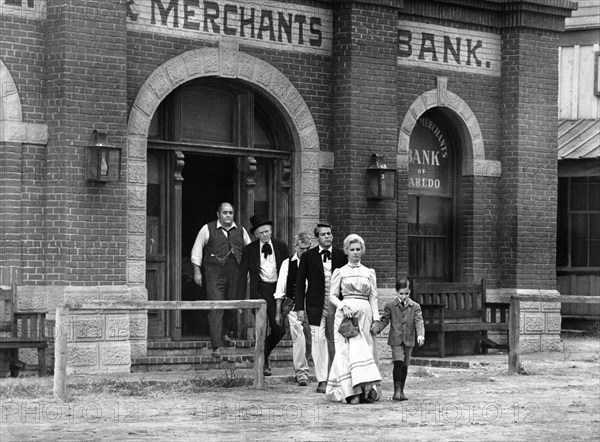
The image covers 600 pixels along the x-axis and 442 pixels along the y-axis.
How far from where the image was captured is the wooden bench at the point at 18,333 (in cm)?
1733

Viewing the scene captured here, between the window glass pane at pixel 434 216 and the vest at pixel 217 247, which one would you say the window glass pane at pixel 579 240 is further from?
the vest at pixel 217 247

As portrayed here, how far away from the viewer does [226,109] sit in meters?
20.5

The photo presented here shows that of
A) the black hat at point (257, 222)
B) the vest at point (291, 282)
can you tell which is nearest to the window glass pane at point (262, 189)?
the black hat at point (257, 222)

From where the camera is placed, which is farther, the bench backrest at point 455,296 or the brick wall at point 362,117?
the bench backrest at point 455,296

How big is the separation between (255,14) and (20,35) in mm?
3541

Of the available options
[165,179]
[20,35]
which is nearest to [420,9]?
[165,179]

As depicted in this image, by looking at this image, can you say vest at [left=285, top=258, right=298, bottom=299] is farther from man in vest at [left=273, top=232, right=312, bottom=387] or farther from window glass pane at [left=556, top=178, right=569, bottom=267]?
window glass pane at [left=556, top=178, right=569, bottom=267]

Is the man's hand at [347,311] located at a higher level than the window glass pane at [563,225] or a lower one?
lower

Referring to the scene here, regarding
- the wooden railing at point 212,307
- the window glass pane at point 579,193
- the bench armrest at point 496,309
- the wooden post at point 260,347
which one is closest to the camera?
the wooden railing at point 212,307

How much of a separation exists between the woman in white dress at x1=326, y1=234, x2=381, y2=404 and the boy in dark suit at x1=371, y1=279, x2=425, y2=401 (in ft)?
0.62

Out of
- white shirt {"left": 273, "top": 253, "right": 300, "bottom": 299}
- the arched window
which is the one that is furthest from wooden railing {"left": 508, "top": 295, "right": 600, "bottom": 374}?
the arched window

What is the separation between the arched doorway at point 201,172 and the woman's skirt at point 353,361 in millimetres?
4194

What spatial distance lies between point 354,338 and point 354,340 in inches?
0.8

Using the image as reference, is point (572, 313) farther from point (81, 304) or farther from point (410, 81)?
point (81, 304)
